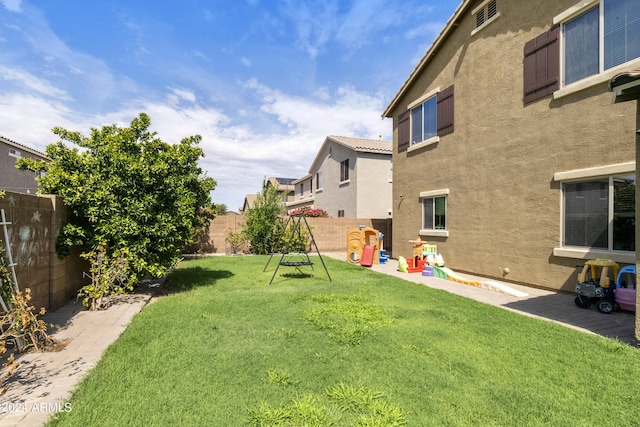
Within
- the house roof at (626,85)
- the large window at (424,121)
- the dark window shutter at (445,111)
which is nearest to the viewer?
the house roof at (626,85)

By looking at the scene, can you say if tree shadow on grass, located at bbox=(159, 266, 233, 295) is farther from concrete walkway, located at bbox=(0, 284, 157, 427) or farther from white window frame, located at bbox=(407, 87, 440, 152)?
white window frame, located at bbox=(407, 87, 440, 152)

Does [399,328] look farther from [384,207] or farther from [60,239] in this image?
[384,207]

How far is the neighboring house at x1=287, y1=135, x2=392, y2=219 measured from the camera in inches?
821

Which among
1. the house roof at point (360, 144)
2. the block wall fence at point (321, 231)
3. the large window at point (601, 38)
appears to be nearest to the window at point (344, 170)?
the house roof at point (360, 144)

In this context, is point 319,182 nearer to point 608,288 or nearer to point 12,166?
point 12,166

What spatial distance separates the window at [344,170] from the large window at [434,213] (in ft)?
34.0

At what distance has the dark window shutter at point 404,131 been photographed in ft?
44.5

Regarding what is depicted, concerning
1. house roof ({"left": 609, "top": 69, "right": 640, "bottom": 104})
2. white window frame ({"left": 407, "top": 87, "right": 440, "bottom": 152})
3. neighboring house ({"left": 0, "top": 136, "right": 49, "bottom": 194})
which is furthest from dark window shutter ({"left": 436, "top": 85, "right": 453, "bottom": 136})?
neighboring house ({"left": 0, "top": 136, "right": 49, "bottom": 194})

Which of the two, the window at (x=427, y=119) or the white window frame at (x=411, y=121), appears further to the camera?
the white window frame at (x=411, y=121)

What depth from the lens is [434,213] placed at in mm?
12125

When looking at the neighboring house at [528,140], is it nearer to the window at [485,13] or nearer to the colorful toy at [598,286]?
the window at [485,13]

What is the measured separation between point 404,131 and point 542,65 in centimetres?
601

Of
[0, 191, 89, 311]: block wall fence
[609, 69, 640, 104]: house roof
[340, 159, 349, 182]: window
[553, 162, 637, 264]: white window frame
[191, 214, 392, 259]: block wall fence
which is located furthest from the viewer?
Result: [340, 159, 349, 182]: window

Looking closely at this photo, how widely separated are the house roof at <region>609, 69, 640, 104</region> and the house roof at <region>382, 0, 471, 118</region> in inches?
314
